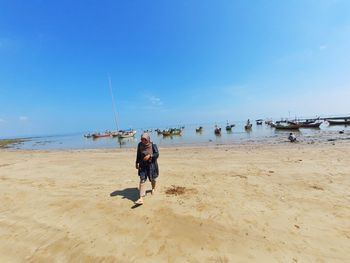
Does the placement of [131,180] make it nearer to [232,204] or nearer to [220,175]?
[220,175]

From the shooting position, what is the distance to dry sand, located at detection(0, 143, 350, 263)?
4.27 meters

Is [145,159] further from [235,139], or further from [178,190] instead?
[235,139]

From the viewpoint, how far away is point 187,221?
545cm

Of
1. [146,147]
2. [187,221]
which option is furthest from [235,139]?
[187,221]

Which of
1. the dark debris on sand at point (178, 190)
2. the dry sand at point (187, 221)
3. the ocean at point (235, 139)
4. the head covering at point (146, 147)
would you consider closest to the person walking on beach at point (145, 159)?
the head covering at point (146, 147)

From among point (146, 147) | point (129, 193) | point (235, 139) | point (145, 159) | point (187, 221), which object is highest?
point (146, 147)

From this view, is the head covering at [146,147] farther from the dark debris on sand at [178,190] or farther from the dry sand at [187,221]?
the dark debris on sand at [178,190]

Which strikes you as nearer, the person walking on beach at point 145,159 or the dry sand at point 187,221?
the dry sand at point 187,221

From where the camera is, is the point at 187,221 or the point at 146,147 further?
the point at 146,147

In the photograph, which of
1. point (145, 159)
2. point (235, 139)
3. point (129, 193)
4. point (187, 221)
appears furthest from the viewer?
point (235, 139)

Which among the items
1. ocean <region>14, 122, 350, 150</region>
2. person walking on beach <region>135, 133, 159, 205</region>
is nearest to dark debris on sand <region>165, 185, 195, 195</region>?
person walking on beach <region>135, 133, 159, 205</region>

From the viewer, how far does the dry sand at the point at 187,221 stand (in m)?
4.27

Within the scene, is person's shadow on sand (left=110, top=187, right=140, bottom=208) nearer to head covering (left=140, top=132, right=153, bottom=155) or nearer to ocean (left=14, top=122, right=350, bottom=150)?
head covering (left=140, top=132, right=153, bottom=155)

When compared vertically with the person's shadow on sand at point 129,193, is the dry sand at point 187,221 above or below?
below
